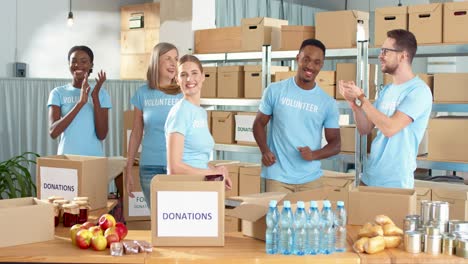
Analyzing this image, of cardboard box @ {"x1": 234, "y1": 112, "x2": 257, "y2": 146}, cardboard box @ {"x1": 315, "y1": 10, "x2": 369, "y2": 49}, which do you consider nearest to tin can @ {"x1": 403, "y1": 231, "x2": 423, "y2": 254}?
cardboard box @ {"x1": 315, "y1": 10, "x2": 369, "y2": 49}

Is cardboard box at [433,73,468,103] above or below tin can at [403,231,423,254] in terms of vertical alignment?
above

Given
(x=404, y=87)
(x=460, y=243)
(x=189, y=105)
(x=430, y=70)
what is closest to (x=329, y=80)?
(x=404, y=87)

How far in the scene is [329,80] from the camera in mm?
5586

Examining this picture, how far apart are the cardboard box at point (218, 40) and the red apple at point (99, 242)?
3618mm

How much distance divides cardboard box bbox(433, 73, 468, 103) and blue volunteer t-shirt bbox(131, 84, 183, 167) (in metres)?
1.98

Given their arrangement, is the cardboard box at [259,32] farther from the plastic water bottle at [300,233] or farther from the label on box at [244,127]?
the plastic water bottle at [300,233]

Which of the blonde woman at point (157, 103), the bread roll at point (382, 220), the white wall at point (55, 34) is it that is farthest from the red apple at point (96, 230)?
the white wall at point (55, 34)

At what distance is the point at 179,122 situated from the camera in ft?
10.9

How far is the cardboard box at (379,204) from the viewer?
3.22 metres

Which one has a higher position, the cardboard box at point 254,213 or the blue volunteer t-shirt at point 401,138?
the blue volunteer t-shirt at point 401,138

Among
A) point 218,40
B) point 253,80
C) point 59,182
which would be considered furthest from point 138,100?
point 218,40

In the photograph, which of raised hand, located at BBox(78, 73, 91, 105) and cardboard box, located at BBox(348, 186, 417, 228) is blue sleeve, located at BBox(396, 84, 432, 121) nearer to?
cardboard box, located at BBox(348, 186, 417, 228)

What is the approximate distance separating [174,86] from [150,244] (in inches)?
54.3

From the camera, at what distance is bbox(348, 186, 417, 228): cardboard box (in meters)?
3.22
